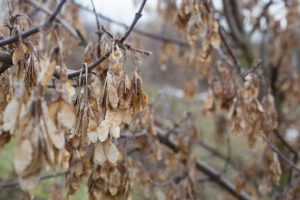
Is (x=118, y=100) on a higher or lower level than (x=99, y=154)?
higher

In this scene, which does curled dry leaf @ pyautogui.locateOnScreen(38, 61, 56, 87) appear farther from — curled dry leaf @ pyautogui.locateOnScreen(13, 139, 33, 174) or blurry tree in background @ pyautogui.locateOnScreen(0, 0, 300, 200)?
curled dry leaf @ pyautogui.locateOnScreen(13, 139, 33, 174)

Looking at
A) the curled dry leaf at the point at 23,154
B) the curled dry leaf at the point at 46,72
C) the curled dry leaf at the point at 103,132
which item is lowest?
the curled dry leaf at the point at 23,154

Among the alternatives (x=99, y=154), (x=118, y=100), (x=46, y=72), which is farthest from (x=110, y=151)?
(x=46, y=72)

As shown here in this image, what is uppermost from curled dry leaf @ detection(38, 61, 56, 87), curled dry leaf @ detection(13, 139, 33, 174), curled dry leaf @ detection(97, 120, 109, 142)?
curled dry leaf @ detection(38, 61, 56, 87)

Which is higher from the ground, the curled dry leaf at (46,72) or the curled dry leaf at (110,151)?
the curled dry leaf at (46,72)

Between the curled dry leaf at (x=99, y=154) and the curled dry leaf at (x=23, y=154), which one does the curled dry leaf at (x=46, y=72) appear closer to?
the curled dry leaf at (x=23, y=154)

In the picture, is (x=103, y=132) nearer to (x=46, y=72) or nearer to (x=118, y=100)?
(x=118, y=100)

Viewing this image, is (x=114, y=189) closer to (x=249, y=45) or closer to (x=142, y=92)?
(x=142, y=92)

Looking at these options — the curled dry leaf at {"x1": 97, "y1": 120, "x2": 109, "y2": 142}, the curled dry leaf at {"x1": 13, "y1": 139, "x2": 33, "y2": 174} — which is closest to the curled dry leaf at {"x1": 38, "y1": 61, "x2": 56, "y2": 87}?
the curled dry leaf at {"x1": 13, "y1": 139, "x2": 33, "y2": 174}

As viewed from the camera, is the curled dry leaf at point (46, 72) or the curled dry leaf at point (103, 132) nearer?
the curled dry leaf at point (46, 72)

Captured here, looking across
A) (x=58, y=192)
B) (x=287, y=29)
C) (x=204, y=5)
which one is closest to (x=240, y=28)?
(x=287, y=29)

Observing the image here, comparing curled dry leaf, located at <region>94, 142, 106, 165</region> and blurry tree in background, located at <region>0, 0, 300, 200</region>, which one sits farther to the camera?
curled dry leaf, located at <region>94, 142, 106, 165</region>

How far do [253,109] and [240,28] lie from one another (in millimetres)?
1847

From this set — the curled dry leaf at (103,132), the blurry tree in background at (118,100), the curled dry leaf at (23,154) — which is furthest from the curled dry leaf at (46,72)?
the curled dry leaf at (103,132)
